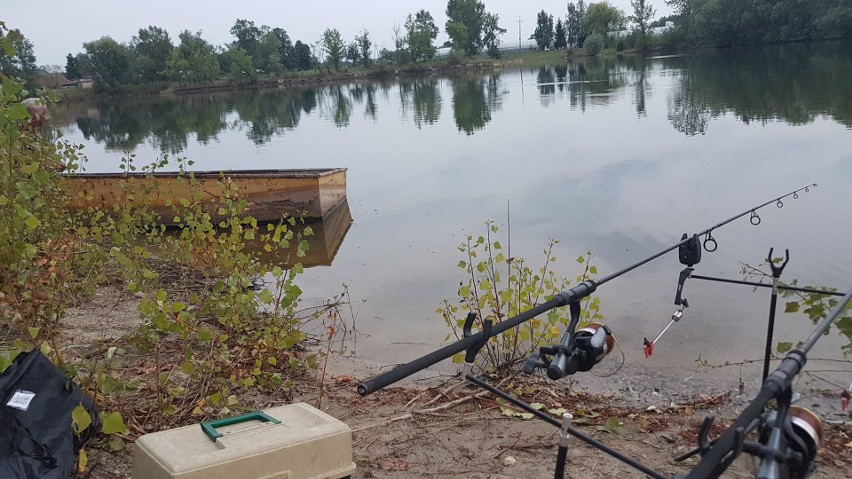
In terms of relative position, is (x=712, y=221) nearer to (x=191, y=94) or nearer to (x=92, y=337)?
(x=92, y=337)

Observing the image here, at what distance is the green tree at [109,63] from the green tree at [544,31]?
202 feet

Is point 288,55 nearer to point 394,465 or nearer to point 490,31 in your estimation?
point 490,31

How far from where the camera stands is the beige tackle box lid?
2.38 meters

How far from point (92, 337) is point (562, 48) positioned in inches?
4154

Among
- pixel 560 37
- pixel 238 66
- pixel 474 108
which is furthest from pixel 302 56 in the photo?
pixel 474 108

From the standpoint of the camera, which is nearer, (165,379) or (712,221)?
(165,379)

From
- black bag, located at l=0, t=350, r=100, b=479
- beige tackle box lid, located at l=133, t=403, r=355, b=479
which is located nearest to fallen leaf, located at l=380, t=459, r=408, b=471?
beige tackle box lid, located at l=133, t=403, r=355, b=479

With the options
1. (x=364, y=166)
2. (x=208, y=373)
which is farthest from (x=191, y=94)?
(x=208, y=373)

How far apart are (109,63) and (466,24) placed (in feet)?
175

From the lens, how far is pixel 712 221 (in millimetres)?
10250

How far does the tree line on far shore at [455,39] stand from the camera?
56562mm

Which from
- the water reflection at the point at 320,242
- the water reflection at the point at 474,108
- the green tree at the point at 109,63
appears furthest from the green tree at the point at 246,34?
the water reflection at the point at 320,242

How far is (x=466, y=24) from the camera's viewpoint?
4213 inches

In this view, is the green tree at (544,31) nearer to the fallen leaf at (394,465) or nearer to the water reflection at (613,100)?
the water reflection at (613,100)
